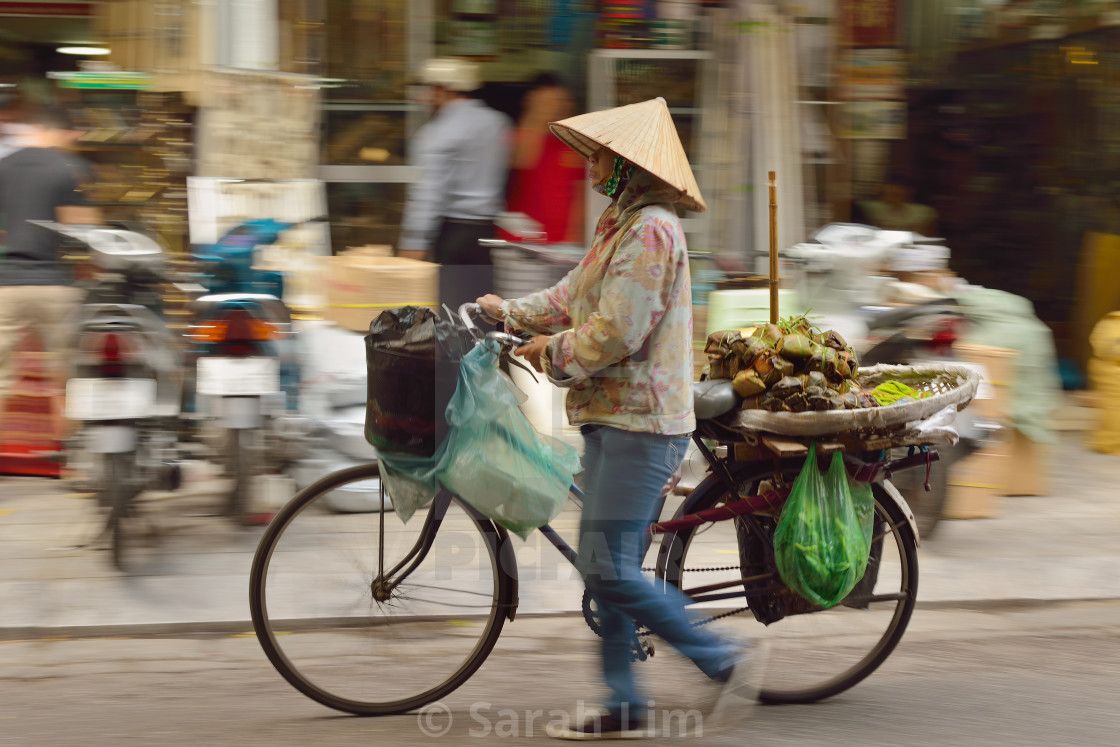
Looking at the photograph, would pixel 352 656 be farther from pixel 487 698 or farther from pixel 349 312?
pixel 349 312

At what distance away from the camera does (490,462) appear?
126 inches

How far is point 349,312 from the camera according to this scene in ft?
19.8

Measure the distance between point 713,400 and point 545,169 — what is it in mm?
3831

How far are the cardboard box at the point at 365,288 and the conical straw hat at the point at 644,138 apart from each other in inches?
116

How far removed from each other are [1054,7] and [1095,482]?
3447 mm

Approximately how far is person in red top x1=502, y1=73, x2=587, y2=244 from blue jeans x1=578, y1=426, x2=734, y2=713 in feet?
12.4

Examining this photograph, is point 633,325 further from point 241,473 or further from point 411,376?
point 241,473

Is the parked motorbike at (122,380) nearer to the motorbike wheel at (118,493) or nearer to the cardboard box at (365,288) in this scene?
the motorbike wheel at (118,493)

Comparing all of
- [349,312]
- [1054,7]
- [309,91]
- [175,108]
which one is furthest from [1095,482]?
[175,108]

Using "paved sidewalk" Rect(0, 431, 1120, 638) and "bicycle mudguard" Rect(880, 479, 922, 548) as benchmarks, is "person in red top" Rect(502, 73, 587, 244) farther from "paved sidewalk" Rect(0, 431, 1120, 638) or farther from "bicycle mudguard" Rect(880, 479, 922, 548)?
"bicycle mudguard" Rect(880, 479, 922, 548)

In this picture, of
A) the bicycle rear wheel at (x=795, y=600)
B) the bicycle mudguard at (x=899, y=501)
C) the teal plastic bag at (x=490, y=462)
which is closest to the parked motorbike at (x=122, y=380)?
the teal plastic bag at (x=490, y=462)

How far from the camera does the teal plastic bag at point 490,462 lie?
3182 mm

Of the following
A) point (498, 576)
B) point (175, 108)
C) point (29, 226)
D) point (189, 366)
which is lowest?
point (498, 576)

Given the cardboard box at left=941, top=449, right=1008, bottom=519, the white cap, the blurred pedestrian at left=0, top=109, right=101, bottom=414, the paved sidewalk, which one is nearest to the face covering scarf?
the paved sidewalk
